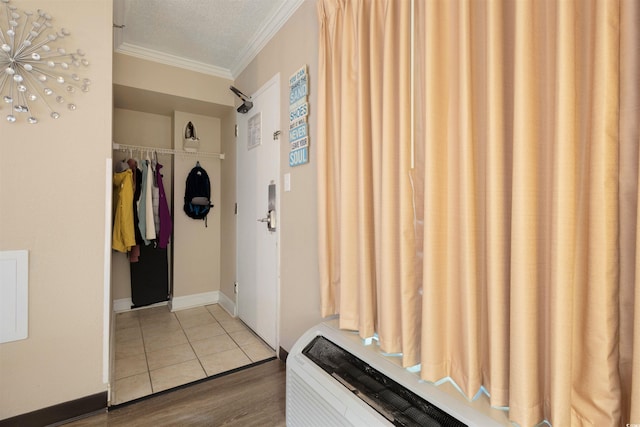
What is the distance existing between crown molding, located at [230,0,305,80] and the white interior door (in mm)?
362

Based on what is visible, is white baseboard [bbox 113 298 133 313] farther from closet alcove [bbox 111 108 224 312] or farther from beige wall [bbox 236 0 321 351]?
beige wall [bbox 236 0 321 351]

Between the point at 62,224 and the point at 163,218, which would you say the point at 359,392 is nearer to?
the point at 62,224

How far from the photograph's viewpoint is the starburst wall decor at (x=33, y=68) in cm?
146

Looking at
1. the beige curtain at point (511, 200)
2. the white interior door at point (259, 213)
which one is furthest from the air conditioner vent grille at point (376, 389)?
the white interior door at point (259, 213)

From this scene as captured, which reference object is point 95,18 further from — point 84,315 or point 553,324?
point 553,324

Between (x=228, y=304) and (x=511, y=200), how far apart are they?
301cm

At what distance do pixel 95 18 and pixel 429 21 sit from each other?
1815mm

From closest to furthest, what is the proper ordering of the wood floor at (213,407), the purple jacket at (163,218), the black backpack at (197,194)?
the wood floor at (213,407), the purple jacket at (163,218), the black backpack at (197,194)

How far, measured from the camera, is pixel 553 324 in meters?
0.78

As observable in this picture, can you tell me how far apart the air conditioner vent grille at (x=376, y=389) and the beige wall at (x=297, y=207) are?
51 cm

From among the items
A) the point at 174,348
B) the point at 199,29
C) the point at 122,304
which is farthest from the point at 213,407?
the point at 199,29

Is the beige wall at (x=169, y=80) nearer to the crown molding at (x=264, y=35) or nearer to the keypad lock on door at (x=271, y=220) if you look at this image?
the crown molding at (x=264, y=35)

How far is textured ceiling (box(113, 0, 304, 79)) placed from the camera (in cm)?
208

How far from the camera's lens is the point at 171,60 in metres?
2.79
